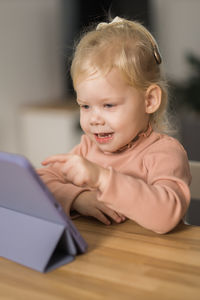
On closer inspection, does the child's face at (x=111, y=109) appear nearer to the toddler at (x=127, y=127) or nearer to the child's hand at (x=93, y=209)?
the toddler at (x=127, y=127)

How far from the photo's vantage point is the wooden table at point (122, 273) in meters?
0.67

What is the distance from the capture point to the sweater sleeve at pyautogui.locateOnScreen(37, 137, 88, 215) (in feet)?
3.38

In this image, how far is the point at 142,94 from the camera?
1.03 metres

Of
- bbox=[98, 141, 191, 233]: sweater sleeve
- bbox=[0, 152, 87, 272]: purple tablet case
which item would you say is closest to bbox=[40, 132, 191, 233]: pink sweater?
bbox=[98, 141, 191, 233]: sweater sleeve

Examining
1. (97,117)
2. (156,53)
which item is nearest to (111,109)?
(97,117)

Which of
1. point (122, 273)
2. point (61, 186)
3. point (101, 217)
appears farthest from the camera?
point (61, 186)

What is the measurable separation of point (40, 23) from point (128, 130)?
3.60 meters

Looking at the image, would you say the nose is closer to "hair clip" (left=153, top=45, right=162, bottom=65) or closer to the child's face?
the child's face

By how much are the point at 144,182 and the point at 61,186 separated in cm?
23

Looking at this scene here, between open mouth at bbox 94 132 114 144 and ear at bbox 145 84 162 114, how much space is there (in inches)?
4.0

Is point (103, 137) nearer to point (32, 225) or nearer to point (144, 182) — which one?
point (144, 182)

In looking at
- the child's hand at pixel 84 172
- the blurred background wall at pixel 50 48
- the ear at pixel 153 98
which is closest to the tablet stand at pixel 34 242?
the child's hand at pixel 84 172

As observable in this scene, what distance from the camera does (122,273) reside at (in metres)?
0.73

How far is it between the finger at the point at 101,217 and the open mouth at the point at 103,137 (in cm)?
16
